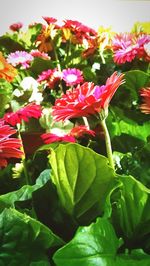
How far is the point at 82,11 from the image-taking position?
93.7 inches

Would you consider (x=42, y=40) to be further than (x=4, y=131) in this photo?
Yes

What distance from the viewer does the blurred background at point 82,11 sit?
2.33 m

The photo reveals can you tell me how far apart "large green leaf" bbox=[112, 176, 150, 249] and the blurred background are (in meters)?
2.01

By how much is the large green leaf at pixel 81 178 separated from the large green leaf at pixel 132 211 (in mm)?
14

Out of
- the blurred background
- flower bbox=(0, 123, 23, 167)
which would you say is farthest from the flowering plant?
the blurred background

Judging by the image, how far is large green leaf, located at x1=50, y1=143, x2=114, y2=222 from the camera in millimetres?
382

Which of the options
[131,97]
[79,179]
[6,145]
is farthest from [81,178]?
[131,97]

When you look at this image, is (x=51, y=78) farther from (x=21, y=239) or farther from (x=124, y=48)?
(x=21, y=239)

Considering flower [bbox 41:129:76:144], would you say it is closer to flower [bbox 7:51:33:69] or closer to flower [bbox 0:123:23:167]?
flower [bbox 0:123:23:167]

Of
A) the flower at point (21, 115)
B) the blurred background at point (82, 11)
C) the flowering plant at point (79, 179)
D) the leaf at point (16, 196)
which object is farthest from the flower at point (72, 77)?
the blurred background at point (82, 11)

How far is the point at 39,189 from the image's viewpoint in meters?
0.43

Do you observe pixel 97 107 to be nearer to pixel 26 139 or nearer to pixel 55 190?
pixel 55 190

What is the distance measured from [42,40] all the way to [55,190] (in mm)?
553

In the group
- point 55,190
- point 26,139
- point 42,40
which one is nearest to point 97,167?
point 55,190
